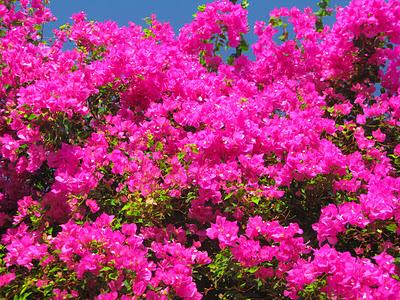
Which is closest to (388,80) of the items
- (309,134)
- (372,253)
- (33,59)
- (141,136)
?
(309,134)

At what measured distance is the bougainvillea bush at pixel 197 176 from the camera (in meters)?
4.59

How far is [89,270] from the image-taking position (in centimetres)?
447

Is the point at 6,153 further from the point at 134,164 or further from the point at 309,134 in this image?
the point at 309,134

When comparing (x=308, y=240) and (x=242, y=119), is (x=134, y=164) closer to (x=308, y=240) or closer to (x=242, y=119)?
(x=242, y=119)

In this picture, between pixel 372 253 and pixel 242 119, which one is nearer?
pixel 372 253

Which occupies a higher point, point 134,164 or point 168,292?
point 134,164

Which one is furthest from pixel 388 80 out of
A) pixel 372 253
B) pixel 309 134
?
pixel 372 253

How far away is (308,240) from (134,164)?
1748mm

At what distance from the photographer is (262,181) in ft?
18.0

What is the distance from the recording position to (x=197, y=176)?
17.1 ft

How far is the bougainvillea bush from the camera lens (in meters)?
4.59

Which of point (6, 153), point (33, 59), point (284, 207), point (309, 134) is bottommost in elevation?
point (284, 207)

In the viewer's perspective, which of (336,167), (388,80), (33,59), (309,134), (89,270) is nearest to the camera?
(89,270)

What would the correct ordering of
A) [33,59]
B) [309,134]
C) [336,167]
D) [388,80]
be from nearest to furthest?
[336,167], [309,134], [33,59], [388,80]
